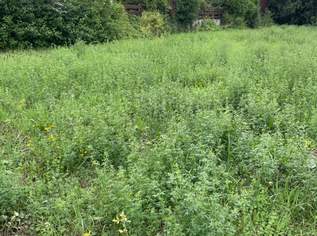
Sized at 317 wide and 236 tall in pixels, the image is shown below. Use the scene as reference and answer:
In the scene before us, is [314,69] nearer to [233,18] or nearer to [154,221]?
[154,221]

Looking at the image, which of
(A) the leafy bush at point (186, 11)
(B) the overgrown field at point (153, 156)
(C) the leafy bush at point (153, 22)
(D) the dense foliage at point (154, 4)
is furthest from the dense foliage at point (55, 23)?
(B) the overgrown field at point (153, 156)

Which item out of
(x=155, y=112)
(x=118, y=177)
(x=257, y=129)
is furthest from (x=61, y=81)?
(x=118, y=177)

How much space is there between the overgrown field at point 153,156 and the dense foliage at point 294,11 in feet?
66.9

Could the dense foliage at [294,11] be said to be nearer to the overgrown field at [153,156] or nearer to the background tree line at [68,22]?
the background tree line at [68,22]

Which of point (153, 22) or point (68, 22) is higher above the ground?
point (68, 22)

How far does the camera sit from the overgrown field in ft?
10.7

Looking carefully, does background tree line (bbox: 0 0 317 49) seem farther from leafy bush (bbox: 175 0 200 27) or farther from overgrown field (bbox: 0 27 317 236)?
overgrown field (bbox: 0 27 317 236)

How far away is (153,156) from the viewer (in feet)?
13.2

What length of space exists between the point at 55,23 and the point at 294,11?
693 inches

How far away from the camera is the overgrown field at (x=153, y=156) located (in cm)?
327

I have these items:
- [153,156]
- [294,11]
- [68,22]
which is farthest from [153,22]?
[153,156]

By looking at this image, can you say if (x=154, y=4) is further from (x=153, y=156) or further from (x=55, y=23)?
(x=153, y=156)

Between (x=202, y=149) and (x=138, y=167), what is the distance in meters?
0.72

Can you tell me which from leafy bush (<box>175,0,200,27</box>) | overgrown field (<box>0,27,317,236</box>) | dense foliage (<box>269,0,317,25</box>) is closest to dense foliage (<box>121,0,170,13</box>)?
leafy bush (<box>175,0,200,27</box>)
